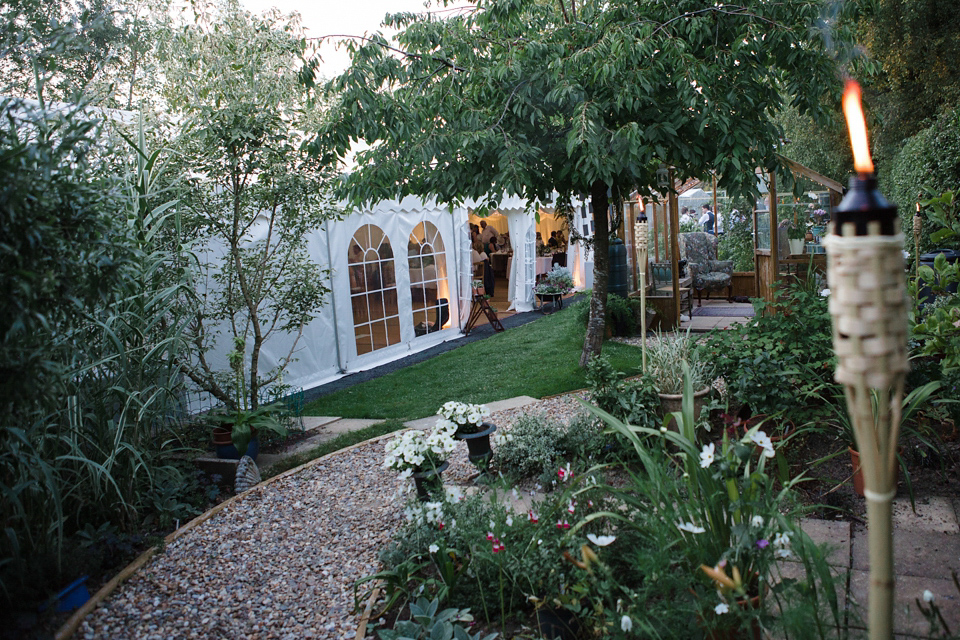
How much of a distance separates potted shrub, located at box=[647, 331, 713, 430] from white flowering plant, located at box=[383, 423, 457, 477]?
141 cm

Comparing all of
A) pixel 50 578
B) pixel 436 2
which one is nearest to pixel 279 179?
pixel 436 2

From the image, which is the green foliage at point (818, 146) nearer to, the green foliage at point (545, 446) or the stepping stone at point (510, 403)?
the stepping stone at point (510, 403)

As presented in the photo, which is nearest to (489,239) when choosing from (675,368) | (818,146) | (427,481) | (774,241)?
(818,146)

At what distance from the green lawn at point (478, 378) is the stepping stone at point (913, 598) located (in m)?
3.65

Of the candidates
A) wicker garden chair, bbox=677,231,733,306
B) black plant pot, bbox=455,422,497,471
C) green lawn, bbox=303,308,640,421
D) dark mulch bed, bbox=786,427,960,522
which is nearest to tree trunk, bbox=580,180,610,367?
green lawn, bbox=303,308,640,421

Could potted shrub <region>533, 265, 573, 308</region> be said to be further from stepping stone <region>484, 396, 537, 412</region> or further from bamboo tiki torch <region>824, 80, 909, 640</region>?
bamboo tiki torch <region>824, 80, 909, 640</region>

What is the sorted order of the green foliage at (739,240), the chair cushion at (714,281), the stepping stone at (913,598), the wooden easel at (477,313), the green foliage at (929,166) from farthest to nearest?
1. the green foliage at (739,240)
2. the chair cushion at (714,281)
3. the wooden easel at (477,313)
4. the green foliage at (929,166)
5. the stepping stone at (913,598)

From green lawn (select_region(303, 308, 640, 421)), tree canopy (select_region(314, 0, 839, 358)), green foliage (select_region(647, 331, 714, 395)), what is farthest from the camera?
green lawn (select_region(303, 308, 640, 421))

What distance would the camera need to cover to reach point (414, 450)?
3189 millimetres

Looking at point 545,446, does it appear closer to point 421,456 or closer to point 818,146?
point 421,456

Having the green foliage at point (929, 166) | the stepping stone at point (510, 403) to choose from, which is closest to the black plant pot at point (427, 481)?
the stepping stone at point (510, 403)

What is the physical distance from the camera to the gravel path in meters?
2.61

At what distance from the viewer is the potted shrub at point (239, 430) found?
166 inches

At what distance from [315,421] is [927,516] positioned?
427 cm
